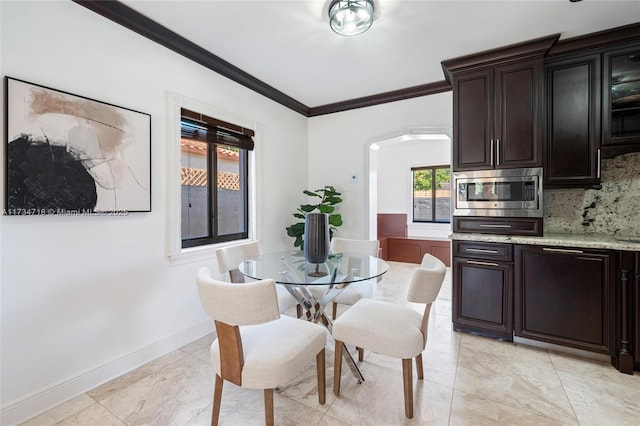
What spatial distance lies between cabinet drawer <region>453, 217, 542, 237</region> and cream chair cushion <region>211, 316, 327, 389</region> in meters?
1.88

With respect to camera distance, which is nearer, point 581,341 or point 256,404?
point 256,404

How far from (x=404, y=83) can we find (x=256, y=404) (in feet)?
11.3

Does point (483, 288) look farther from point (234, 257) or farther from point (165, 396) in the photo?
point (165, 396)

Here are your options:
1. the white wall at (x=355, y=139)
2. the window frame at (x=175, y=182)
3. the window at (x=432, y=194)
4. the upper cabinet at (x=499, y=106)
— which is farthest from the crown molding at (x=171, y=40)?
the window at (x=432, y=194)

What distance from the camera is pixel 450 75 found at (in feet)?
9.41

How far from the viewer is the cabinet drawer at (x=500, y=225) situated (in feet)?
8.13

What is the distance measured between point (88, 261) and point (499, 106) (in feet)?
A: 11.7

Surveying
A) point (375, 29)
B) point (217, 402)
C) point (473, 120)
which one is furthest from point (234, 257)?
point (473, 120)

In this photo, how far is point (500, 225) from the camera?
2.61 metres

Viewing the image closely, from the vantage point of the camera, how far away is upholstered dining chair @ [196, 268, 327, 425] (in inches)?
49.1

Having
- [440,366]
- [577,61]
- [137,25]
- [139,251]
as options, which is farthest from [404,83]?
[139,251]

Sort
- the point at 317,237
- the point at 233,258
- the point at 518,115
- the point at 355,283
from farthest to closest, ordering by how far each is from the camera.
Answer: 1. the point at 355,283
2. the point at 518,115
3. the point at 233,258
4. the point at 317,237

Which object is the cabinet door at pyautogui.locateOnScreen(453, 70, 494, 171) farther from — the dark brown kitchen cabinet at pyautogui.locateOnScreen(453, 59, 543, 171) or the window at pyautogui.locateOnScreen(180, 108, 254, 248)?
the window at pyautogui.locateOnScreen(180, 108, 254, 248)

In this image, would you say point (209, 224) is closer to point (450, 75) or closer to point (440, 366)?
point (440, 366)
